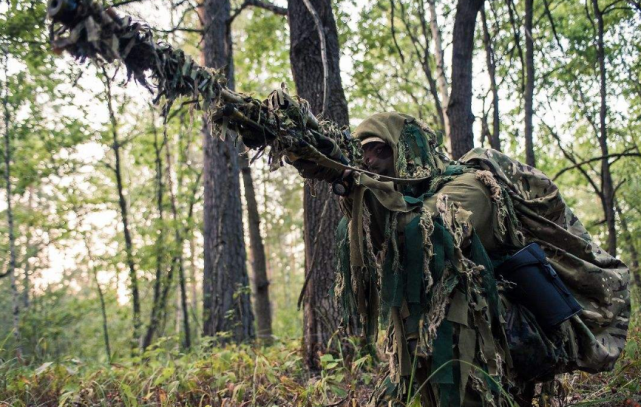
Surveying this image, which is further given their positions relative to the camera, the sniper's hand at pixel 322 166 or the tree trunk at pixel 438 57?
the tree trunk at pixel 438 57

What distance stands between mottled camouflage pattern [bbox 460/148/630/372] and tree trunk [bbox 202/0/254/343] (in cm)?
475

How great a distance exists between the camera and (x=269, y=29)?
28.6ft

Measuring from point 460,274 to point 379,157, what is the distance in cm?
78

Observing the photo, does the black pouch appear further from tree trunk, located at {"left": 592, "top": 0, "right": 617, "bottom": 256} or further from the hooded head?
tree trunk, located at {"left": 592, "top": 0, "right": 617, "bottom": 256}

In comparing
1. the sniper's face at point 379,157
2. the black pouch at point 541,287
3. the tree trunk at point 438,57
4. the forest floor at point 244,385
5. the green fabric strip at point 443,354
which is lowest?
the forest floor at point 244,385

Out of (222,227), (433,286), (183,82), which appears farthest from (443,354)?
(222,227)

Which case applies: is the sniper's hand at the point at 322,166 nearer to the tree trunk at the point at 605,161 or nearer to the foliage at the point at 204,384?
the foliage at the point at 204,384

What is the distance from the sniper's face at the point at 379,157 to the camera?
2523mm

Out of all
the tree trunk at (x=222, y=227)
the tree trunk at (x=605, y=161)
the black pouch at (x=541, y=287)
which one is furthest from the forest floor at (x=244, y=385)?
the tree trunk at (x=222, y=227)

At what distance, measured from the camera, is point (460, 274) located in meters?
2.13

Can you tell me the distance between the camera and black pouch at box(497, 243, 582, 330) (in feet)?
7.34

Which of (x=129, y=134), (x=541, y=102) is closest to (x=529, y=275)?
(x=541, y=102)

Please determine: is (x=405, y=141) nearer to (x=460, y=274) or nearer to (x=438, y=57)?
(x=460, y=274)

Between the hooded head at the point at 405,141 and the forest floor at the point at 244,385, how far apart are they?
1.42 m
